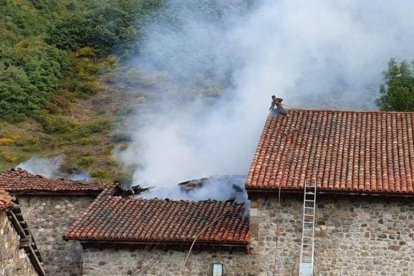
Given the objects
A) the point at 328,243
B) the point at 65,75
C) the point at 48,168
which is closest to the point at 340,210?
the point at 328,243

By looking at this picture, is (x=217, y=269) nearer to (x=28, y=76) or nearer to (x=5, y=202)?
(x=5, y=202)

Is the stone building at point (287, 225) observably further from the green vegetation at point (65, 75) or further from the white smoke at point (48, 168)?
the green vegetation at point (65, 75)

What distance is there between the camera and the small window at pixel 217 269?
1866 centimetres

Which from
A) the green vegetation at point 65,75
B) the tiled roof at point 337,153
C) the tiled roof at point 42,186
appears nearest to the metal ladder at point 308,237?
the tiled roof at point 337,153

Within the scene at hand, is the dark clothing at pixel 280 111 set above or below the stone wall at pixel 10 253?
above

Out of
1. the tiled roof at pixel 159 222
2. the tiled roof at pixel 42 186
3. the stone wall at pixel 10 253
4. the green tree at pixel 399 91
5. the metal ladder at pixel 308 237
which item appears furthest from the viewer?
the green tree at pixel 399 91

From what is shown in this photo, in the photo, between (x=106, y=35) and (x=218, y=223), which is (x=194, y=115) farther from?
(x=218, y=223)

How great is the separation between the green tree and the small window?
16.5m

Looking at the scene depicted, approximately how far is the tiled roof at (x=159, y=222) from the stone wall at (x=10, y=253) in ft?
23.8

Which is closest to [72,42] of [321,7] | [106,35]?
[106,35]

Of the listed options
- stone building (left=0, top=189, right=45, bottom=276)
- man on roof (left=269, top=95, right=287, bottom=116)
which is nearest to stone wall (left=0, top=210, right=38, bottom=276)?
stone building (left=0, top=189, right=45, bottom=276)

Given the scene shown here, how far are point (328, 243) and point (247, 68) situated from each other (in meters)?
33.9

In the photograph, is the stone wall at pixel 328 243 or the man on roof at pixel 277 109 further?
the man on roof at pixel 277 109

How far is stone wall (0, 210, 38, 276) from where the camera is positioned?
Answer: 10.8 m
